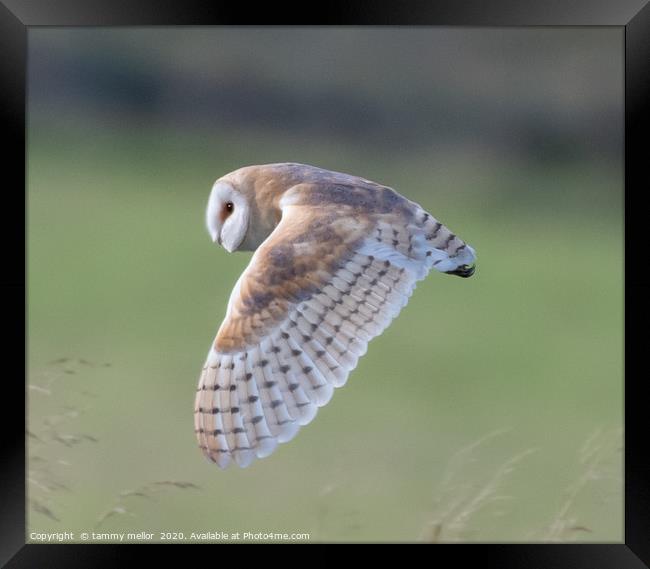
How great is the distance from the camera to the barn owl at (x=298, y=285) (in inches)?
117

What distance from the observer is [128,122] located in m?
3.27

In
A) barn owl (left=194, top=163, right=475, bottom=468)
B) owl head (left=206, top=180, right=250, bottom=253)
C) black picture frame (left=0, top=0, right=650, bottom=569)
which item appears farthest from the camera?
owl head (left=206, top=180, right=250, bottom=253)

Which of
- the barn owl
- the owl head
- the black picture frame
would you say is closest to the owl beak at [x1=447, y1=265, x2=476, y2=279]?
the barn owl

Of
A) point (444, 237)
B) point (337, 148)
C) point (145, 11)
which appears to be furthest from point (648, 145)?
point (145, 11)

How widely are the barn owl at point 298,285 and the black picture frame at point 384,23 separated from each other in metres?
0.53

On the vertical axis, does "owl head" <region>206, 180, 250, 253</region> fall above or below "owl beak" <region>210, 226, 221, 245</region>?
above

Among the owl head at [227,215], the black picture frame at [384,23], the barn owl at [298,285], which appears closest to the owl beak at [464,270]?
the barn owl at [298,285]

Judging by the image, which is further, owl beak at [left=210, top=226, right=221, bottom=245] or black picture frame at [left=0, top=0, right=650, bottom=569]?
owl beak at [left=210, top=226, right=221, bottom=245]

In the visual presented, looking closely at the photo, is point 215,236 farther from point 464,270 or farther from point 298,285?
point 464,270

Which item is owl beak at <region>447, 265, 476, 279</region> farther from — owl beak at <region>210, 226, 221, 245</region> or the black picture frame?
owl beak at <region>210, 226, 221, 245</region>

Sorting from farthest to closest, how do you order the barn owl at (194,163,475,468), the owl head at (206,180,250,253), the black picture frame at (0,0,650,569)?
1. the owl head at (206,180,250,253)
2. the black picture frame at (0,0,650,569)
3. the barn owl at (194,163,475,468)

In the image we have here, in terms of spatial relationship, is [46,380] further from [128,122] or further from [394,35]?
[394,35]

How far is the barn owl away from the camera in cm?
296

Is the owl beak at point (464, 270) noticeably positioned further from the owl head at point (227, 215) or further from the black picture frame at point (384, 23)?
the owl head at point (227, 215)
